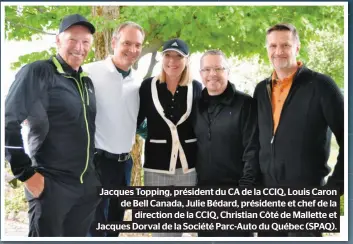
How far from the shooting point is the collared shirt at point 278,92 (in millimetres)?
3988

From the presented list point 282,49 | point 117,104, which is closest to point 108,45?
point 117,104

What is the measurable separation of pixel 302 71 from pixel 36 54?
6.84 feet

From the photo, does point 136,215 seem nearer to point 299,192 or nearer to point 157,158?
point 157,158

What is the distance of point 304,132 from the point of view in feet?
13.0

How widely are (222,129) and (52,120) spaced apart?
119cm

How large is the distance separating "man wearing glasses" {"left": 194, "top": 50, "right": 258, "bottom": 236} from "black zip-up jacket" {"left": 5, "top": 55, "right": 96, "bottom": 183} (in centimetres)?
80

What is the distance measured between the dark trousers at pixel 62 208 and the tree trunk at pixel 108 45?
1.01ft

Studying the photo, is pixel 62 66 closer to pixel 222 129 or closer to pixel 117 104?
pixel 117 104

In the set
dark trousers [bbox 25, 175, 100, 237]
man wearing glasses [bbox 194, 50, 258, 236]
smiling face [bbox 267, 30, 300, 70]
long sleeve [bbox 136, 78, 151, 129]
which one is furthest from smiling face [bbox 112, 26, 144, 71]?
smiling face [bbox 267, 30, 300, 70]

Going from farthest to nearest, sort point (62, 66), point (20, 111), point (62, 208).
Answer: point (62, 208) → point (62, 66) → point (20, 111)

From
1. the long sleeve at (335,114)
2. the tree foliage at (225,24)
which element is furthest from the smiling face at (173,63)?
the long sleeve at (335,114)

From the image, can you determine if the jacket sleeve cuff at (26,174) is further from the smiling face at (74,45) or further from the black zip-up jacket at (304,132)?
the black zip-up jacket at (304,132)

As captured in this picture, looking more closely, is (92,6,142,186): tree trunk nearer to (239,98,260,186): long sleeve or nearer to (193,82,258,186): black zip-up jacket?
(193,82,258,186): black zip-up jacket

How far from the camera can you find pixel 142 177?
4.16m
